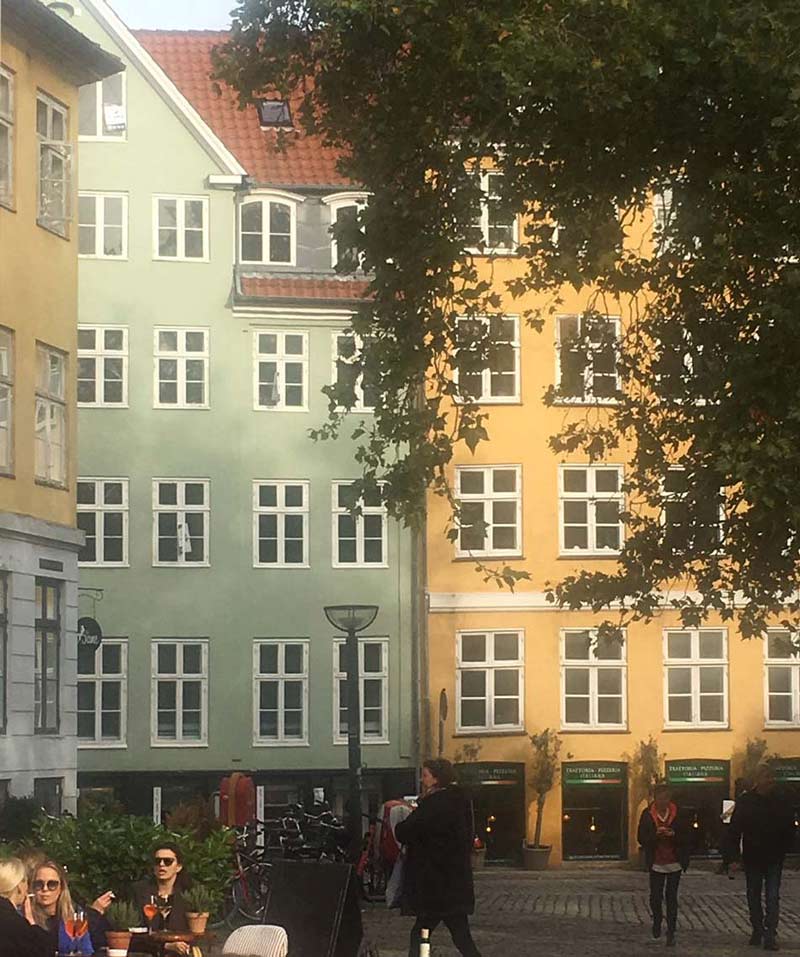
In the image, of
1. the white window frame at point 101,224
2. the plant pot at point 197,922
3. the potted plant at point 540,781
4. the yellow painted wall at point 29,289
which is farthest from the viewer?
the white window frame at point 101,224

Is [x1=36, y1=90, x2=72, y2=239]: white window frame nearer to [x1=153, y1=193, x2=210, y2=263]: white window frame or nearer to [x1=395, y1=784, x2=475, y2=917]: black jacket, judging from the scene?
[x1=395, y1=784, x2=475, y2=917]: black jacket

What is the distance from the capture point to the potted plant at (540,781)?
50781 mm

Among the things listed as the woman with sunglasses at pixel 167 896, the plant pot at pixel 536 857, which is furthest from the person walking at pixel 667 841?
the plant pot at pixel 536 857

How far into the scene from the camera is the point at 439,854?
18000 millimetres

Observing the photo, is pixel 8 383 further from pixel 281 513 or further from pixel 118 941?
pixel 281 513

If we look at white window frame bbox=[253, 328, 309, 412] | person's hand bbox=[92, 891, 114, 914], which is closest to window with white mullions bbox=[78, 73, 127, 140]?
white window frame bbox=[253, 328, 309, 412]

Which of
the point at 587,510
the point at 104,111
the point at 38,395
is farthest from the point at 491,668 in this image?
the point at 38,395

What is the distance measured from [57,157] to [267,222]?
20051 millimetres

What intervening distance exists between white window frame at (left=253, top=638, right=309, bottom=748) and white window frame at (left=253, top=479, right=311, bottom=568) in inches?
64.6

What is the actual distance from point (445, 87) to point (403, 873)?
623cm

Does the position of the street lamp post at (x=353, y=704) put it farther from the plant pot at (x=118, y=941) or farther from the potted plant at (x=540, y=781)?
the potted plant at (x=540, y=781)

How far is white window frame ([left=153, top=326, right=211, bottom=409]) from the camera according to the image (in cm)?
5175

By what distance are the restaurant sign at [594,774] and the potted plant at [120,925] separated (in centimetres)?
3712

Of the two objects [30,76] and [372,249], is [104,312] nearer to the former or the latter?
[30,76]
